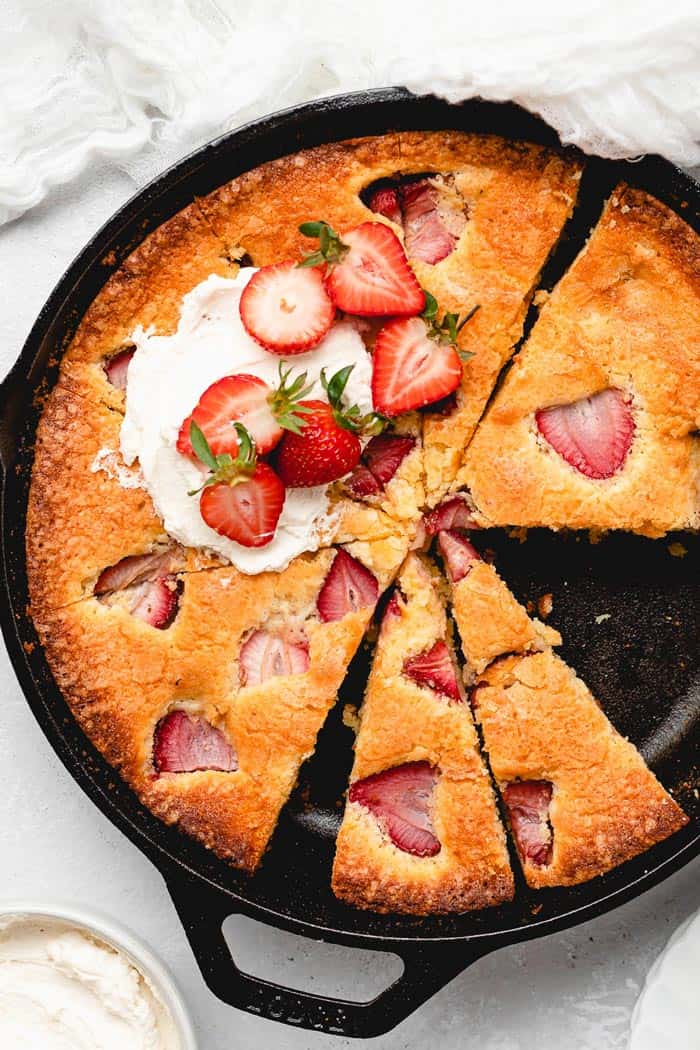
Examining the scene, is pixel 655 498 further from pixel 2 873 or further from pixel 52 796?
pixel 2 873

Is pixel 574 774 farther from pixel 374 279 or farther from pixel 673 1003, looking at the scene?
pixel 374 279

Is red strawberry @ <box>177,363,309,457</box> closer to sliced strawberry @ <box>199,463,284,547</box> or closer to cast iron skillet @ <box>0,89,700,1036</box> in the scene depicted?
sliced strawberry @ <box>199,463,284,547</box>

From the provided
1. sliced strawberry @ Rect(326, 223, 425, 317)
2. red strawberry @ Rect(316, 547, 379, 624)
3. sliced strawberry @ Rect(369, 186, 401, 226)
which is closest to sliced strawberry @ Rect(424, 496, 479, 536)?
red strawberry @ Rect(316, 547, 379, 624)

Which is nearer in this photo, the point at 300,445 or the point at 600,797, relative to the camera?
the point at 300,445

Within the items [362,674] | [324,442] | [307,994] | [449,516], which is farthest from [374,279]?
[307,994]

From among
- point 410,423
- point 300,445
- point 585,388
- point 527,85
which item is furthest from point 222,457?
point 527,85

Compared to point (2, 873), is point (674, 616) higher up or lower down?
higher up

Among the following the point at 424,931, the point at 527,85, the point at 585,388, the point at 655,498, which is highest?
the point at 527,85
